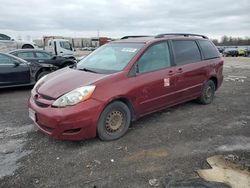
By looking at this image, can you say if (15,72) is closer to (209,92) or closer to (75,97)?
(75,97)

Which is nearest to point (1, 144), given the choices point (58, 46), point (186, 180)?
point (186, 180)

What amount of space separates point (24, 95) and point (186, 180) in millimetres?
6235

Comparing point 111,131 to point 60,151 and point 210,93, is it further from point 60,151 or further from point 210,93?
point 210,93

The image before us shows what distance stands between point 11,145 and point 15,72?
4705mm

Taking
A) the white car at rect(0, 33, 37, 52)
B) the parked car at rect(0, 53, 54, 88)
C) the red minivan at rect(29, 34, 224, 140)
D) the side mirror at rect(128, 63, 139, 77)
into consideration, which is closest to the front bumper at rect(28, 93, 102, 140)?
the red minivan at rect(29, 34, 224, 140)

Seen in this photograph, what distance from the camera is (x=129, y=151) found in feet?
13.0

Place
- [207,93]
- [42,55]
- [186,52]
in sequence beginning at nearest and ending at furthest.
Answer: [186,52]
[207,93]
[42,55]

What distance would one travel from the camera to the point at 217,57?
6785mm

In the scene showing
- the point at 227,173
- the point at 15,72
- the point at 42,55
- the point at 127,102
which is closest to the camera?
the point at 227,173

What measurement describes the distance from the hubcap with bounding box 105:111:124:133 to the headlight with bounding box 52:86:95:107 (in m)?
0.53

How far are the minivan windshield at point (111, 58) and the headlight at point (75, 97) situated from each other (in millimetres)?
659

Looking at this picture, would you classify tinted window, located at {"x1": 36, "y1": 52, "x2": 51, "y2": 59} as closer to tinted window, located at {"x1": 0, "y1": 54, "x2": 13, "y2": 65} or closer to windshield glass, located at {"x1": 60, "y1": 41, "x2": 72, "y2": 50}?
tinted window, located at {"x1": 0, "y1": 54, "x2": 13, "y2": 65}

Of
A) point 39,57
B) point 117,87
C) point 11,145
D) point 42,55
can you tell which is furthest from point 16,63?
point 117,87

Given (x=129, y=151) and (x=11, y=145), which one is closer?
(x=129, y=151)
